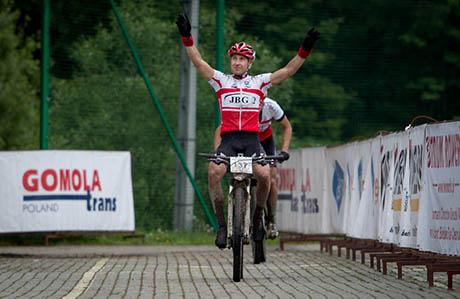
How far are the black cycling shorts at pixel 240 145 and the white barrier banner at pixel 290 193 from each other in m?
7.73

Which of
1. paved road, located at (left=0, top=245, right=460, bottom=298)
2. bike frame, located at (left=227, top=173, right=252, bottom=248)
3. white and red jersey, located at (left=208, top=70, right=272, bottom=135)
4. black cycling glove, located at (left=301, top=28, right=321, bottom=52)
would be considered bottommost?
paved road, located at (left=0, top=245, right=460, bottom=298)

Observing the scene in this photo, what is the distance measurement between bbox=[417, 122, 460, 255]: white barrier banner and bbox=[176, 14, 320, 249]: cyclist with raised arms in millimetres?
1612

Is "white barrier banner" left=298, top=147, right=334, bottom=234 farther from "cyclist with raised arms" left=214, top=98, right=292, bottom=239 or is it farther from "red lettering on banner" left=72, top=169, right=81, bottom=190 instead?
"red lettering on banner" left=72, top=169, right=81, bottom=190

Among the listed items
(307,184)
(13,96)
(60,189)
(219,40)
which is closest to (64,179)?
(60,189)

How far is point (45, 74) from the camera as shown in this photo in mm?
25312

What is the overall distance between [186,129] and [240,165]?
1280cm

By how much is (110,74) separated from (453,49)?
50.5 feet

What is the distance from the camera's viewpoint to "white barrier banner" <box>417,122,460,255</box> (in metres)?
13.2

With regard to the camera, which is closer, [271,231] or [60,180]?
[271,231]

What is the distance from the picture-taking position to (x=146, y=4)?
27906 millimetres

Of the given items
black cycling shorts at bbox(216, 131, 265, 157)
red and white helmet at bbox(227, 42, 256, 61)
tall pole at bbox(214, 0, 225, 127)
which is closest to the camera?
black cycling shorts at bbox(216, 131, 265, 157)

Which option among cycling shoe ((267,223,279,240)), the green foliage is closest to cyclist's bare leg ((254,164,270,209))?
cycling shoe ((267,223,279,240))

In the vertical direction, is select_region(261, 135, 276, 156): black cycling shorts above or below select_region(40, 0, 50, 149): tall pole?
below

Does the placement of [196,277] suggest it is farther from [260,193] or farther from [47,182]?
[47,182]
